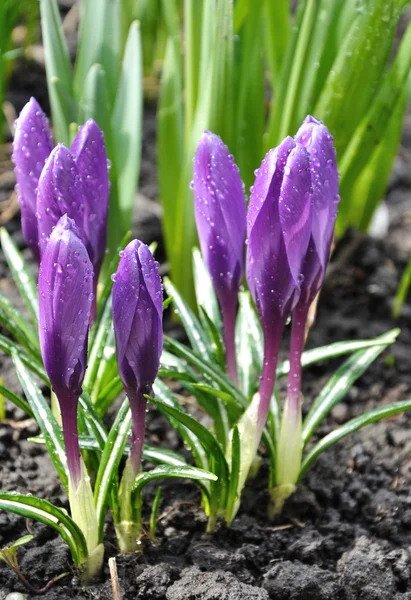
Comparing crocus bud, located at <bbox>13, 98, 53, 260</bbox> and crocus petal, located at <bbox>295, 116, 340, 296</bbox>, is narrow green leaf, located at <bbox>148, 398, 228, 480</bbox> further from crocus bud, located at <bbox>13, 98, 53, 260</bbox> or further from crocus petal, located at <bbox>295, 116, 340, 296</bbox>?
crocus bud, located at <bbox>13, 98, 53, 260</bbox>

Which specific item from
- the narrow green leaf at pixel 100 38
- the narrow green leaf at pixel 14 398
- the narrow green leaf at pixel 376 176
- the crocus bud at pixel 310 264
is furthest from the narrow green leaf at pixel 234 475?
the narrow green leaf at pixel 100 38

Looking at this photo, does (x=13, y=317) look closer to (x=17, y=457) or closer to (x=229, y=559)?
(x=17, y=457)

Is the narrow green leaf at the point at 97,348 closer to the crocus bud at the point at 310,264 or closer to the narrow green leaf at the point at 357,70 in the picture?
the crocus bud at the point at 310,264

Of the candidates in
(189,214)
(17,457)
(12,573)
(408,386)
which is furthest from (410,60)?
(12,573)

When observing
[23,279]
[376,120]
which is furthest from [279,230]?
[376,120]

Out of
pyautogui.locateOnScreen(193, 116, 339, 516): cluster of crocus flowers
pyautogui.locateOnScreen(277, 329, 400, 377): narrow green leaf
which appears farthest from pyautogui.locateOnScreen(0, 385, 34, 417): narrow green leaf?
pyautogui.locateOnScreen(277, 329, 400, 377): narrow green leaf
